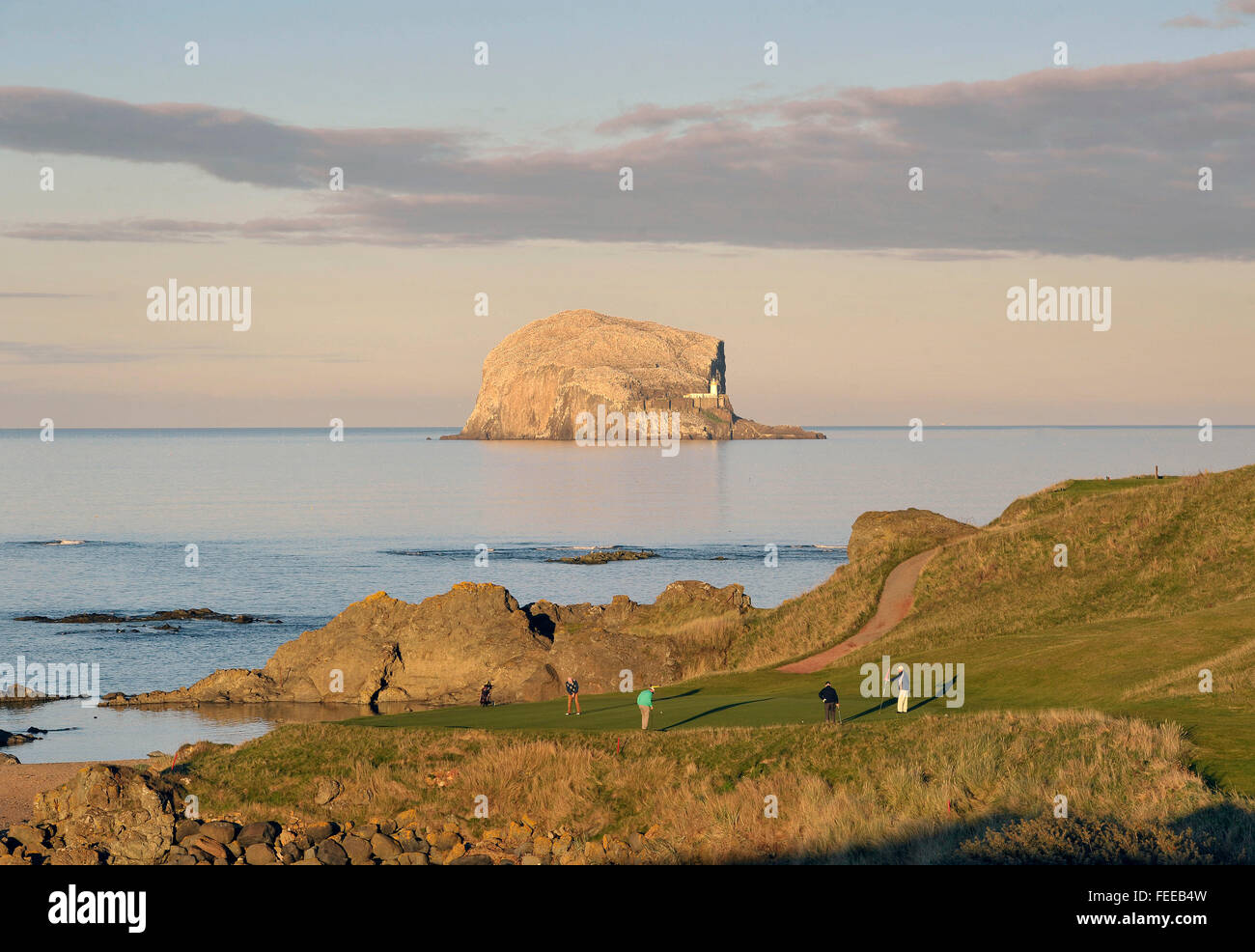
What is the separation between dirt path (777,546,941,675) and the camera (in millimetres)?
42125

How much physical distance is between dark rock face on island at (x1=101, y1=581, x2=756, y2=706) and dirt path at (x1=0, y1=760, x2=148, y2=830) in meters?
12.9

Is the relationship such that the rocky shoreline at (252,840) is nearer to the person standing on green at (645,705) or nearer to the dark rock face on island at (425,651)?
the person standing on green at (645,705)

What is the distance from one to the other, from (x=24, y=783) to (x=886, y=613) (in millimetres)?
30889

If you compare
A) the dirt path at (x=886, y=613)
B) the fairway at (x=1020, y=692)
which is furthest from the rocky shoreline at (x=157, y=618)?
the fairway at (x=1020, y=692)

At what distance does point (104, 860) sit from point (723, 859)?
14330mm

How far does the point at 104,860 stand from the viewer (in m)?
26.4

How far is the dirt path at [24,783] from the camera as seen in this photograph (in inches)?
1313

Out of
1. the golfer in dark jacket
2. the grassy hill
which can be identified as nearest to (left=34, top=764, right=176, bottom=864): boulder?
the grassy hill

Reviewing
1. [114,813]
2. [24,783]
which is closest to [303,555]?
[24,783]

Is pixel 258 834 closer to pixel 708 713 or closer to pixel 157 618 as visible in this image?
pixel 708 713

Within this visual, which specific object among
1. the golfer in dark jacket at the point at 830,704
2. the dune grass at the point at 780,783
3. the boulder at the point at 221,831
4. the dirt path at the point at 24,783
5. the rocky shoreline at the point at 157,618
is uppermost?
the golfer in dark jacket at the point at 830,704

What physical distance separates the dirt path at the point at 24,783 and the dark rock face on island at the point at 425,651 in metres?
12.9

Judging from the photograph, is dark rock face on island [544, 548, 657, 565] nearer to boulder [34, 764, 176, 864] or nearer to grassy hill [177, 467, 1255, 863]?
grassy hill [177, 467, 1255, 863]

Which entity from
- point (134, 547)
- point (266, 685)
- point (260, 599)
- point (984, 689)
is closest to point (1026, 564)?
point (984, 689)
